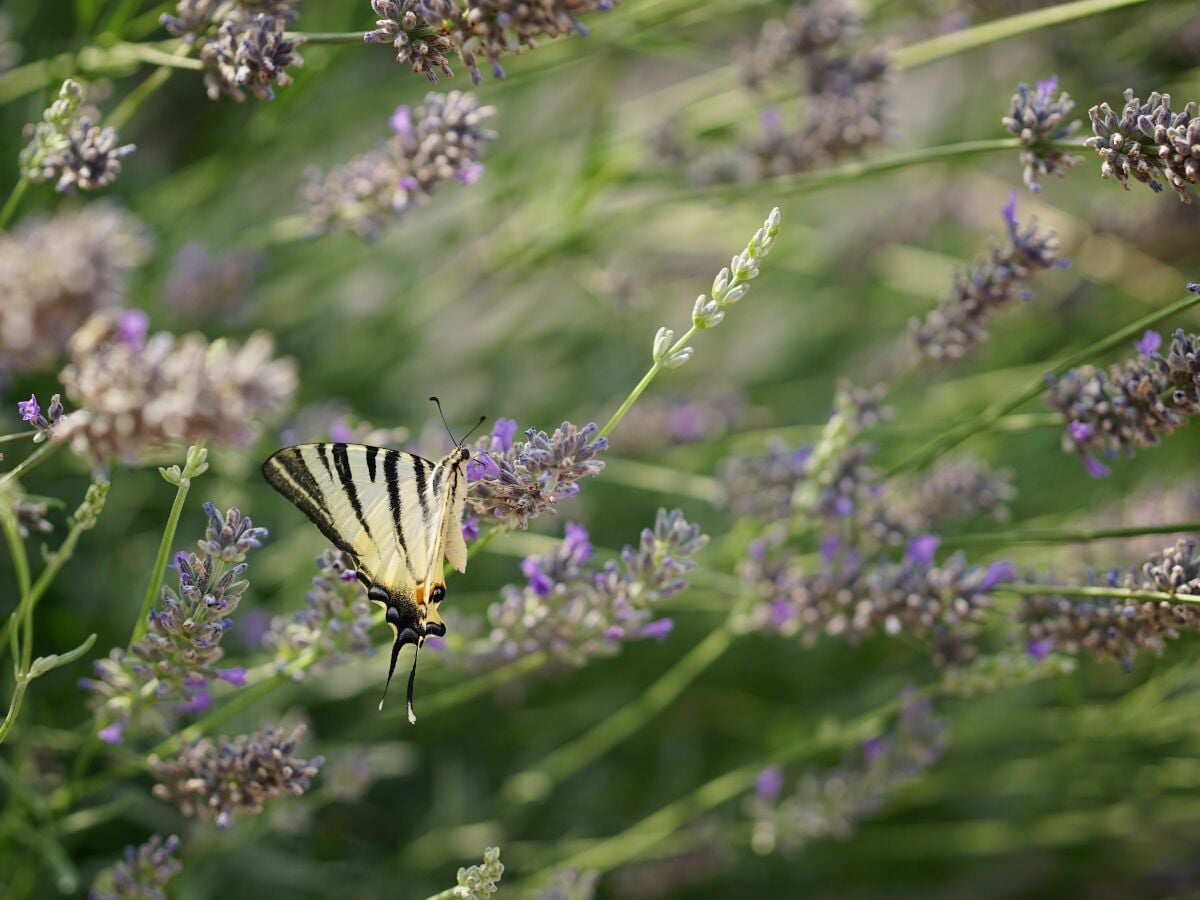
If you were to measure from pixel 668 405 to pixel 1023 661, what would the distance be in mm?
591

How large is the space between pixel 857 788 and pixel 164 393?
3.19ft

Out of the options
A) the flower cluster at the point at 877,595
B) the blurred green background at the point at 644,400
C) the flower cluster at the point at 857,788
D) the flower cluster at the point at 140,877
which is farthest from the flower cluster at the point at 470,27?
the flower cluster at the point at 857,788

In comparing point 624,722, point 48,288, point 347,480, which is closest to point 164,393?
point 48,288

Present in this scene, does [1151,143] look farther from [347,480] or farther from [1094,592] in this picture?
[347,480]

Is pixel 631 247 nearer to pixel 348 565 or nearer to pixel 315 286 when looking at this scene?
pixel 315 286

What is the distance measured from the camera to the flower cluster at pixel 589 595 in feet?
2.86

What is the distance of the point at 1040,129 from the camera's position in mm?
854

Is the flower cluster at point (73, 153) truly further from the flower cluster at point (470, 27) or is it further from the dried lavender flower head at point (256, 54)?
the flower cluster at point (470, 27)

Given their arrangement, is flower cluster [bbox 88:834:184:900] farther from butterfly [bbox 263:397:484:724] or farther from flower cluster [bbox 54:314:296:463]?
flower cluster [bbox 54:314:296:463]

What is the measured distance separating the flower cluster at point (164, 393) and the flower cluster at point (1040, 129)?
0.66 metres

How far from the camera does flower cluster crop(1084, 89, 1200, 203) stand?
732 mm

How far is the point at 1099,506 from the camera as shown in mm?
1374

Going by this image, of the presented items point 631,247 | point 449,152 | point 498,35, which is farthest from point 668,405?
point 498,35

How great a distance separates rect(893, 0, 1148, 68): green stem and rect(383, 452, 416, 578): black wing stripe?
72 cm
